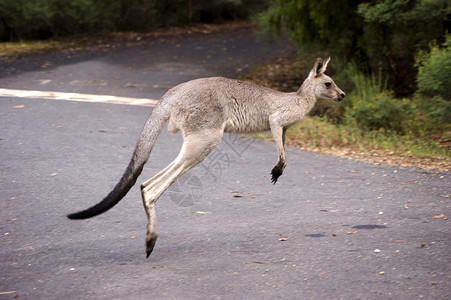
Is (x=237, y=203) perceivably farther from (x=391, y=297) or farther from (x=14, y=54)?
(x=14, y=54)

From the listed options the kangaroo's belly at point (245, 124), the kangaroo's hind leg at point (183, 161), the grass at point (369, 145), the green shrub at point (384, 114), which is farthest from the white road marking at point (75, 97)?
the kangaroo's hind leg at point (183, 161)

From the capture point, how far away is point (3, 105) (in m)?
14.3

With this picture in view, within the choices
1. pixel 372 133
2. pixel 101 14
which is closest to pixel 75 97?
pixel 372 133

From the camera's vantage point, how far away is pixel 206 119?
246 inches

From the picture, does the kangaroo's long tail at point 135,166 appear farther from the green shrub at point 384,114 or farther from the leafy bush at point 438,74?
the green shrub at point 384,114

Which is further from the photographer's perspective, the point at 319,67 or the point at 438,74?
the point at 438,74

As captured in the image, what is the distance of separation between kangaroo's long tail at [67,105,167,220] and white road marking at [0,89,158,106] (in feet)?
28.6

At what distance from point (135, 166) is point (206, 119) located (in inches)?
35.1

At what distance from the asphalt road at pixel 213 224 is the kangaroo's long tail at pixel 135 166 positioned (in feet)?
2.23

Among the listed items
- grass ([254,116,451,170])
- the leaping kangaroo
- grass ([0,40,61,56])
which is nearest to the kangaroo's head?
the leaping kangaroo

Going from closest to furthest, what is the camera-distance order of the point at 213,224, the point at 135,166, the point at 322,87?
the point at 135,166 < the point at 322,87 < the point at 213,224

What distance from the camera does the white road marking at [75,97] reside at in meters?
15.2

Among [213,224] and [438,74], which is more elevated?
[438,74]

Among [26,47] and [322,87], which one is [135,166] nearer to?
[322,87]
